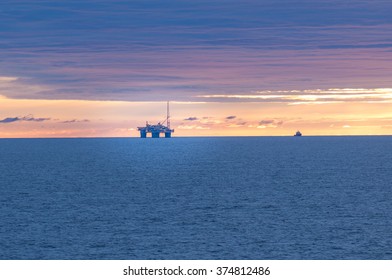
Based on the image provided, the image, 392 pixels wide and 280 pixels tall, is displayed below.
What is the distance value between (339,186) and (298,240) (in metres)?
54.8

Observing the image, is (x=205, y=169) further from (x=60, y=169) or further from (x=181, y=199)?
(x=181, y=199)

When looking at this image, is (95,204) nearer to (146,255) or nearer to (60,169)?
(146,255)

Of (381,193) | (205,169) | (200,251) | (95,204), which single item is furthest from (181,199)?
(205,169)

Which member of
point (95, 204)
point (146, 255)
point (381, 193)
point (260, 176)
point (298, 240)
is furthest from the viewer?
point (260, 176)

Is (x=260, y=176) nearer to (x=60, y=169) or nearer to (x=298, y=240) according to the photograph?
(x=60, y=169)

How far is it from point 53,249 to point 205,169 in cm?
10505

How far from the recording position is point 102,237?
72500 mm

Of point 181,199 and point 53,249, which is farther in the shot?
point 181,199

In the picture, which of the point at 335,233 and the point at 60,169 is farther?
the point at 60,169

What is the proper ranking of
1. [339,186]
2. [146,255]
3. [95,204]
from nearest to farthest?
[146,255], [95,204], [339,186]

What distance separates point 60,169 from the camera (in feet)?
563
